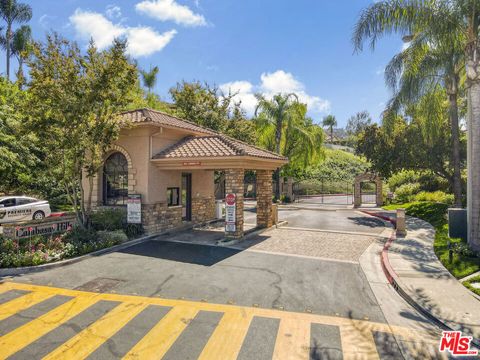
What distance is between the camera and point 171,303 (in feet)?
23.7

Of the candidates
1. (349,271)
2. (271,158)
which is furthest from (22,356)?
(271,158)

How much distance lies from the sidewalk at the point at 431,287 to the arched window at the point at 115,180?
39.7ft

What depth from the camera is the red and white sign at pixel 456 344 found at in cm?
535

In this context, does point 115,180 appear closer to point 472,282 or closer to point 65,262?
point 65,262

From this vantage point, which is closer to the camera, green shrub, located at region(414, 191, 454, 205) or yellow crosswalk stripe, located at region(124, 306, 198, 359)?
yellow crosswalk stripe, located at region(124, 306, 198, 359)

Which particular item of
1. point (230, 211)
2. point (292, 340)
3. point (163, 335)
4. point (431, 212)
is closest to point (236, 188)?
point (230, 211)

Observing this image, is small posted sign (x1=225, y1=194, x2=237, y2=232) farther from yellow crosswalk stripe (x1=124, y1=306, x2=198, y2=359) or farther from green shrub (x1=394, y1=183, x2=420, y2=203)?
green shrub (x1=394, y1=183, x2=420, y2=203)

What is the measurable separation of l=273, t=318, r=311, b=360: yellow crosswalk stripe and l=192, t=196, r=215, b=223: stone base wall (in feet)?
40.2

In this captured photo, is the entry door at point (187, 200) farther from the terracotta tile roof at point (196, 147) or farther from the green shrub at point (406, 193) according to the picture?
the green shrub at point (406, 193)

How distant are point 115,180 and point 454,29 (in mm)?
16056

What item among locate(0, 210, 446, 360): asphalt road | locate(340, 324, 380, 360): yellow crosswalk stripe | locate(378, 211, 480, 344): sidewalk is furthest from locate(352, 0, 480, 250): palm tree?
locate(340, 324, 380, 360): yellow crosswalk stripe

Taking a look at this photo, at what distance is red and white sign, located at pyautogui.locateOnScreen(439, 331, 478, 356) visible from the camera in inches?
211

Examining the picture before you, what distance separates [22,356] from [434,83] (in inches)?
708

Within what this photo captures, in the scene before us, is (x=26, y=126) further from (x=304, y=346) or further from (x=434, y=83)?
(x=434, y=83)
